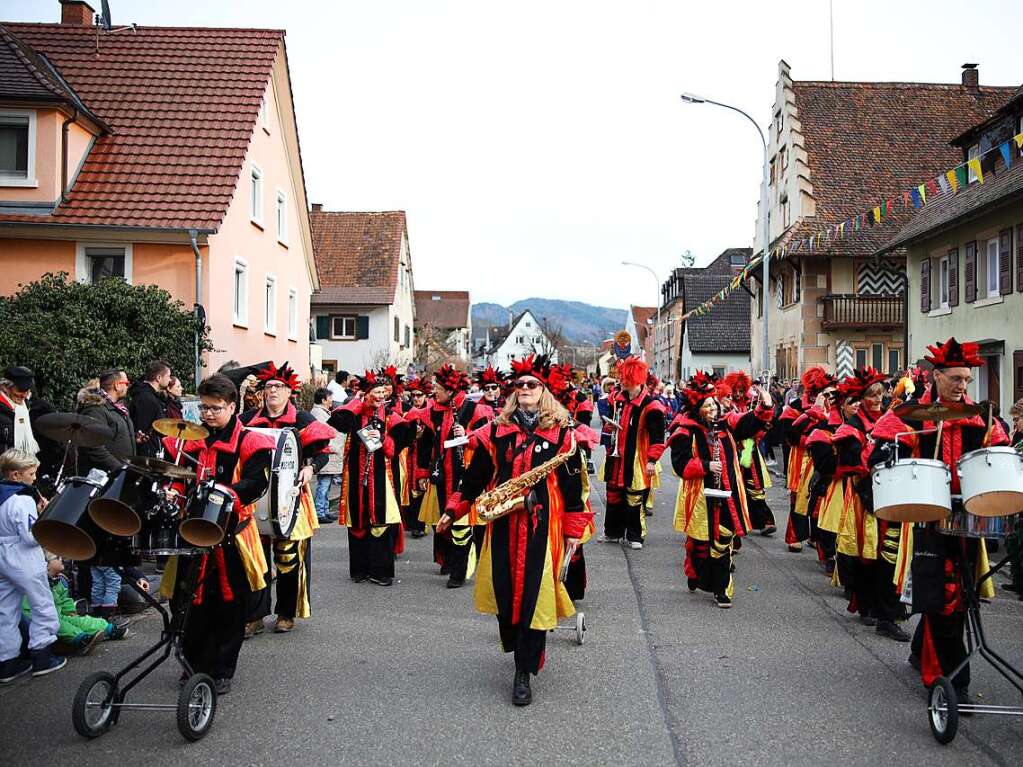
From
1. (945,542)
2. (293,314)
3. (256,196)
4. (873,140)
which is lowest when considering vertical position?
(945,542)

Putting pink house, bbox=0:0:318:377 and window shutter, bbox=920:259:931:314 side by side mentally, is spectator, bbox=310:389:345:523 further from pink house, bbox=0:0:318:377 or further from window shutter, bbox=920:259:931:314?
window shutter, bbox=920:259:931:314

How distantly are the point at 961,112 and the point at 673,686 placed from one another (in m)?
36.3

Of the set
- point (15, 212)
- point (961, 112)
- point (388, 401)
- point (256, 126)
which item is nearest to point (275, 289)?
point (256, 126)

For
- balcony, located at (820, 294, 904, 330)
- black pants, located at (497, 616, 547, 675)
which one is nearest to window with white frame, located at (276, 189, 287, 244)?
balcony, located at (820, 294, 904, 330)

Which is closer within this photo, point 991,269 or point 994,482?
point 994,482

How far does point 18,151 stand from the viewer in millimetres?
18031

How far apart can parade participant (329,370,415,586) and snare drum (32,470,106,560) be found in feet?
13.0

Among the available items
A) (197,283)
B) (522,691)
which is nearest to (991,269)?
(197,283)

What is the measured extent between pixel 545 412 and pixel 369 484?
319 centimetres

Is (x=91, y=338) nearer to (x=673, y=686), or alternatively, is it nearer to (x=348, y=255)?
(x=673, y=686)

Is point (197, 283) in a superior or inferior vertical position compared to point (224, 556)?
superior

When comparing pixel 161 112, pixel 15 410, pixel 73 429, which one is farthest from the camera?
pixel 161 112

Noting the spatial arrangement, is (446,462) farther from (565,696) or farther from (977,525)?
(977,525)

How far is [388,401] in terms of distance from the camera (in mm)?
10070
